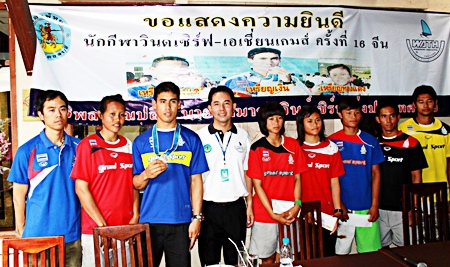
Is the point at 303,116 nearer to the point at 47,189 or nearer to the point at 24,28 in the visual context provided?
the point at 47,189

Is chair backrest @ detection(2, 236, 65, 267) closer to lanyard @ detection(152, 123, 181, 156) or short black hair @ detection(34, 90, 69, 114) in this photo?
lanyard @ detection(152, 123, 181, 156)

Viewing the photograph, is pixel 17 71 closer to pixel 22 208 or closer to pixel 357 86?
pixel 22 208

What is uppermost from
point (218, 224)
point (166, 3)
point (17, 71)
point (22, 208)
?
point (166, 3)

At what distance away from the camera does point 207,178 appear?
120 inches

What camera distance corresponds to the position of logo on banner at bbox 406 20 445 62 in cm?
396

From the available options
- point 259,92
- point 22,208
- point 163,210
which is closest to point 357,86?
point 259,92

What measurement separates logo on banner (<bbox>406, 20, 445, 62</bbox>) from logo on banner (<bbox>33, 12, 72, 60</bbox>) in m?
3.24

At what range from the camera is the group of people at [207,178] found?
277 cm

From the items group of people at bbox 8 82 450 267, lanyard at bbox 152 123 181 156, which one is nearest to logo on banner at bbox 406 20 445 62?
group of people at bbox 8 82 450 267

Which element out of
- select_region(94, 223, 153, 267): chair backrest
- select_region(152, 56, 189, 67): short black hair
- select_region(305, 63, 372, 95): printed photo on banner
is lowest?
select_region(94, 223, 153, 267): chair backrest

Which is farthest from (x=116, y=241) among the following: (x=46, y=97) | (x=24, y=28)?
(x=24, y=28)

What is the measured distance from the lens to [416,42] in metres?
3.97

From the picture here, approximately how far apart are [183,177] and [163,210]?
0.27 metres

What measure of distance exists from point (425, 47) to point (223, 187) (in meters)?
2.62
